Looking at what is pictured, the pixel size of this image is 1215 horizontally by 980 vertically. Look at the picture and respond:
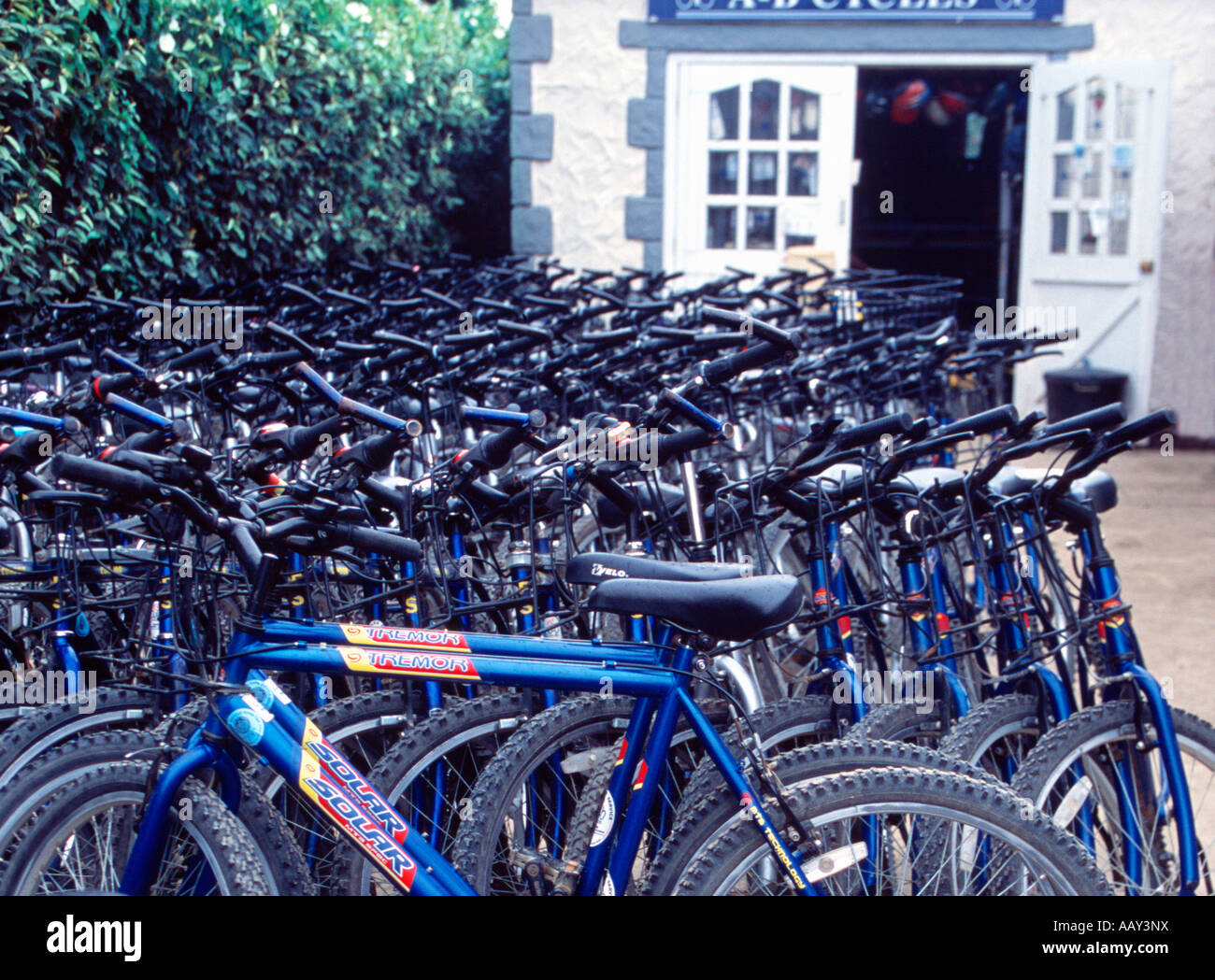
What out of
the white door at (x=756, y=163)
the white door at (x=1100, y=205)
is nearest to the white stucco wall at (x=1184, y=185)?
the white door at (x=1100, y=205)

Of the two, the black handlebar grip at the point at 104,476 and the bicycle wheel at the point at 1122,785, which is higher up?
the black handlebar grip at the point at 104,476

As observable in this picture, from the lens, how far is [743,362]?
2.59 m

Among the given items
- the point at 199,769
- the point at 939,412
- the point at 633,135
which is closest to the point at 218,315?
the point at 939,412

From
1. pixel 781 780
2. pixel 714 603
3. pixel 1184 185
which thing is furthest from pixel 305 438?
pixel 1184 185

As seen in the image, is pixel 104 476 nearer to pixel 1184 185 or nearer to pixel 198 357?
pixel 198 357

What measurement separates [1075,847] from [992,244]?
1266cm

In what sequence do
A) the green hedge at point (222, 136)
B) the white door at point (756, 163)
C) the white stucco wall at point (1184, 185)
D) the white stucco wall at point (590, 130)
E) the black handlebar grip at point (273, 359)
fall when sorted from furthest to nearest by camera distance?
the white door at point (756, 163) → the white stucco wall at point (590, 130) → the white stucco wall at point (1184, 185) → the green hedge at point (222, 136) → the black handlebar grip at point (273, 359)

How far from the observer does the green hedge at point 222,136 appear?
518cm

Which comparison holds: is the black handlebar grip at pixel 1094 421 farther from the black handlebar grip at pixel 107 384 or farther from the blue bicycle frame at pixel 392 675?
the black handlebar grip at pixel 107 384

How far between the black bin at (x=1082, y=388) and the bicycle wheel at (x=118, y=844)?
8.09 metres

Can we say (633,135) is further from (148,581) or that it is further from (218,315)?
Result: (148,581)

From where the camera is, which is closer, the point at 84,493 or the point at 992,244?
the point at 84,493
